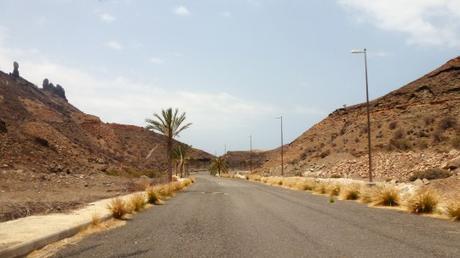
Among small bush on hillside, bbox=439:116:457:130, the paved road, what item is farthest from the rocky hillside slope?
small bush on hillside, bbox=439:116:457:130

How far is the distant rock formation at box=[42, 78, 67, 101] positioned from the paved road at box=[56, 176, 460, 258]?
135959 millimetres

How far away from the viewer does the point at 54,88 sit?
14675cm

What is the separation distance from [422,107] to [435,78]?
8.73 meters

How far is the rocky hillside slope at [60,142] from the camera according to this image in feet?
185

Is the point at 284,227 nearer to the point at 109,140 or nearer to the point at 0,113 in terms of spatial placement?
the point at 0,113

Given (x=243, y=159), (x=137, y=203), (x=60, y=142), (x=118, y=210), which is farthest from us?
(x=243, y=159)

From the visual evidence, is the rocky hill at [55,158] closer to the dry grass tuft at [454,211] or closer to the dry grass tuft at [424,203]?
the dry grass tuft at [424,203]

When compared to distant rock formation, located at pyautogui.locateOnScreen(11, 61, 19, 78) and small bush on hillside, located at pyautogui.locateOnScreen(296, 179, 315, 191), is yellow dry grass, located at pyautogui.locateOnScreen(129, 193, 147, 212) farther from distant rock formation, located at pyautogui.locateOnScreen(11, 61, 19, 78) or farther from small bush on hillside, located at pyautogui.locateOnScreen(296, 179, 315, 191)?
distant rock formation, located at pyautogui.locateOnScreen(11, 61, 19, 78)

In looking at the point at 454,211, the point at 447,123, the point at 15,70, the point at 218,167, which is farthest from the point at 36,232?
the point at 218,167

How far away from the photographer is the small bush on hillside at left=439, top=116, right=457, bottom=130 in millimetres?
66988

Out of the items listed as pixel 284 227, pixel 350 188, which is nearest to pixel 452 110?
pixel 350 188

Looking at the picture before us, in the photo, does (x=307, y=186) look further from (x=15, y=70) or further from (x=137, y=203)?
(x=15, y=70)

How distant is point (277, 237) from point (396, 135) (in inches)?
2572

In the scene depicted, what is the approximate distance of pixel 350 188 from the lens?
2769 cm
